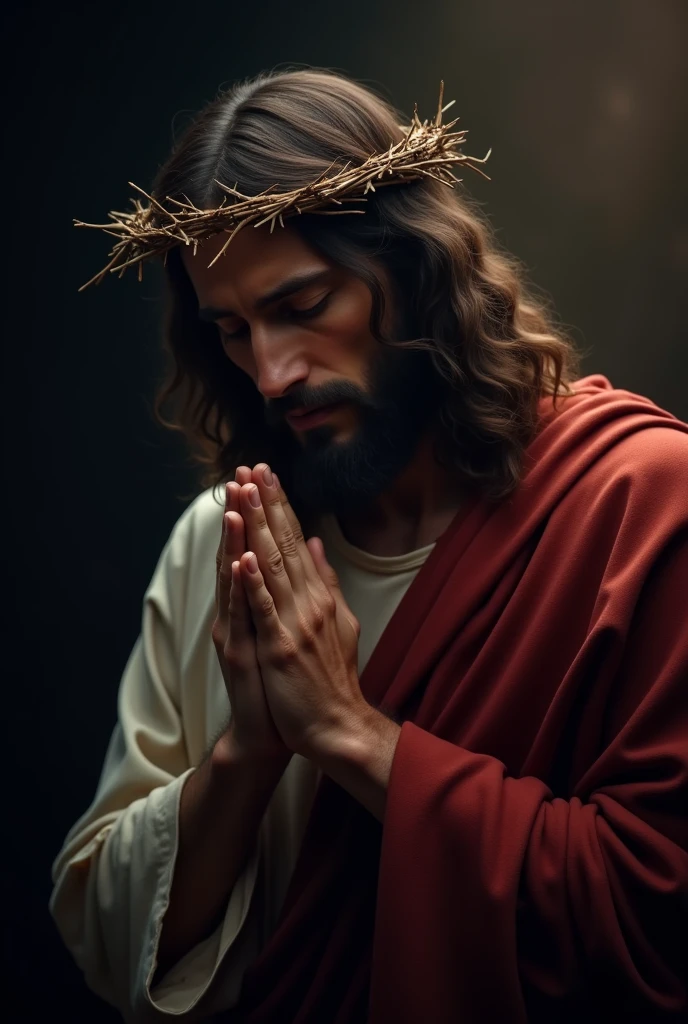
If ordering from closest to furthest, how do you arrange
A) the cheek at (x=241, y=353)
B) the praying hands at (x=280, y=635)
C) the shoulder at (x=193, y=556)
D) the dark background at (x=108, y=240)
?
the praying hands at (x=280, y=635) → the cheek at (x=241, y=353) → the shoulder at (x=193, y=556) → the dark background at (x=108, y=240)

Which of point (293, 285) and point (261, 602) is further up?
point (293, 285)

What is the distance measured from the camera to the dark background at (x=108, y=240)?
1852mm

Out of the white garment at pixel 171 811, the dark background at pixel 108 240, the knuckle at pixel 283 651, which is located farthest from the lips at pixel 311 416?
the dark background at pixel 108 240

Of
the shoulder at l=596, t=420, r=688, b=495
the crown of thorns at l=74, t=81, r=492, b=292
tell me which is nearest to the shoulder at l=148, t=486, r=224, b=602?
the crown of thorns at l=74, t=81, r=492, b=292

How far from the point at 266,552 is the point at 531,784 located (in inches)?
17.2

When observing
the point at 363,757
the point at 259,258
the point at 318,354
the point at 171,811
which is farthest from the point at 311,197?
the point at 171,811

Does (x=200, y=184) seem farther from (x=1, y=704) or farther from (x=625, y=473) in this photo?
(x=1, y=704)

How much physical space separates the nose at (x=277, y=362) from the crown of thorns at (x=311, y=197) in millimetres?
130

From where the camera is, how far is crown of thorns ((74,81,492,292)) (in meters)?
1.37

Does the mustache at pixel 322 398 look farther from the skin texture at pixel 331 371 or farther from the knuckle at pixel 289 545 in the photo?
the knuckle at pixel 289 545

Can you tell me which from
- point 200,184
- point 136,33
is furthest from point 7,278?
point 200,184

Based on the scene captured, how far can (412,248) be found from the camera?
58.9 inches

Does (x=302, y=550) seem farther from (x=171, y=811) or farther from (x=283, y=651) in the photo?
(x=171, y=811)

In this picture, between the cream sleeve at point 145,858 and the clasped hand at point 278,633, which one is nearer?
the clasped hand at point 278,633
